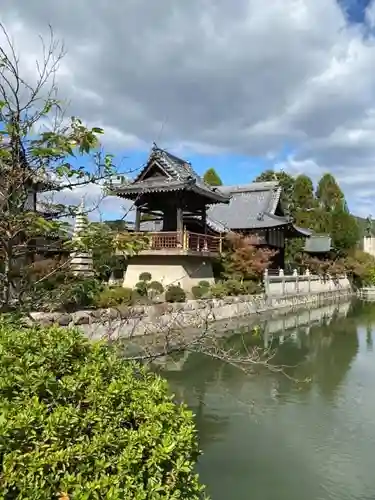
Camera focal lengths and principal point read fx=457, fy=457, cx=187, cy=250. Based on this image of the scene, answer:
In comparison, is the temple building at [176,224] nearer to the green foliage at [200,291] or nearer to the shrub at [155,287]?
the green foliage at [200,291]

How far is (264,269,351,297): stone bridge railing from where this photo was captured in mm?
22016

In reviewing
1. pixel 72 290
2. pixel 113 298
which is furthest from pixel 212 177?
pixel 72 290

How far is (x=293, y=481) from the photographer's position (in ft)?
17.0

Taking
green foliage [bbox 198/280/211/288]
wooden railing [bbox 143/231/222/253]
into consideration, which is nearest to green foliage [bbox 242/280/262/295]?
green foliage [bbox 198/280/211/288]

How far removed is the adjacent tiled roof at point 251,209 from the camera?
25.4 metres

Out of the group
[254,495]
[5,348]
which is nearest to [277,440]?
[254,495]

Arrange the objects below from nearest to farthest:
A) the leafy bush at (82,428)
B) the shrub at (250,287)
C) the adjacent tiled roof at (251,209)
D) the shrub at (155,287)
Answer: the leafy bush at (82,428) < the shrub at (155,287) < the shrub at (250,287) < the adjacent tiled roof at (251,209)

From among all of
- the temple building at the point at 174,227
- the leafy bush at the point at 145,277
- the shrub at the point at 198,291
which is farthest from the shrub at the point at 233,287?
the leafy bush at the point at 145,277

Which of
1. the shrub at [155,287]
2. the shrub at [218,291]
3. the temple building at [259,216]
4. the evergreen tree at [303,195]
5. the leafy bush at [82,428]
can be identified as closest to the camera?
the leafy bush at [82,428]

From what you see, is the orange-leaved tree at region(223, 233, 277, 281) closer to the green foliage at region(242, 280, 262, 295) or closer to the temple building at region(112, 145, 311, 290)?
the green foliage at region(242, 280, 262, 295)

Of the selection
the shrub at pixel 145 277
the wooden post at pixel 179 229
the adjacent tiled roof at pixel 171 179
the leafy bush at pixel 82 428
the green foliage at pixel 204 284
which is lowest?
the leafy bush at pixel 82 428

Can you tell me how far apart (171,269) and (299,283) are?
409 inches

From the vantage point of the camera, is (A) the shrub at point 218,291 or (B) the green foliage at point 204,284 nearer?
(A) the shrub at point 218,291

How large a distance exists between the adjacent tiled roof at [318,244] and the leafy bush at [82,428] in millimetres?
32631
